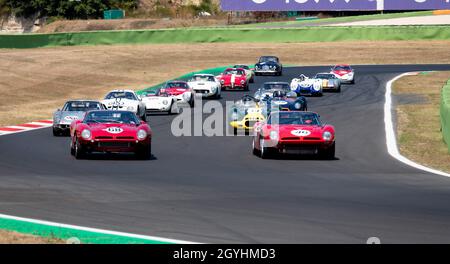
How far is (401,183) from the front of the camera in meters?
19.7

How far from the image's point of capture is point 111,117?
24.9 m

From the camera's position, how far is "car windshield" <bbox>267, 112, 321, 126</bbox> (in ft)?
81.5

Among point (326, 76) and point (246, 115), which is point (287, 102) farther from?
point (326, 76)

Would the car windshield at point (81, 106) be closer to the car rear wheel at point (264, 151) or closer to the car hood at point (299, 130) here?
the car rear wheel at point (264, 151)

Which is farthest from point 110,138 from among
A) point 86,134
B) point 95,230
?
point 95,230

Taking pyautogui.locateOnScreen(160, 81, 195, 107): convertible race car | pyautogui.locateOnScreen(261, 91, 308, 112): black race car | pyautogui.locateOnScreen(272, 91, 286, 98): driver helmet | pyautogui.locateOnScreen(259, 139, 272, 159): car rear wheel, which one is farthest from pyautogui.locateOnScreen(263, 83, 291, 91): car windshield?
pyautogui.locateOnScreen(259, 139, 272, 159): car rear wheel

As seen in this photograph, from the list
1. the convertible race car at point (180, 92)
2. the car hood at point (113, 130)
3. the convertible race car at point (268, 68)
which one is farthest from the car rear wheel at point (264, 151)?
the convertible race car at point (268, 68)

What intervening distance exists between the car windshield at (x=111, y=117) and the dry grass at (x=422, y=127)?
638cm

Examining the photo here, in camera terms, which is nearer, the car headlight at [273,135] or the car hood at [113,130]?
the car hood at [113,130]

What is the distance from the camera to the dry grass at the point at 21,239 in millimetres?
12711

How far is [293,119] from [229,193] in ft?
25.0

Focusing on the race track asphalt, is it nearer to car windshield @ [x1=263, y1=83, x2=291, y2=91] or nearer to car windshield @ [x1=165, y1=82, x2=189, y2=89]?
car windshield @ [x1=263, y1=83, x2=291, y2=91]

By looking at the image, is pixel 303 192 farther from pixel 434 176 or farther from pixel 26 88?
pixel 26 88
